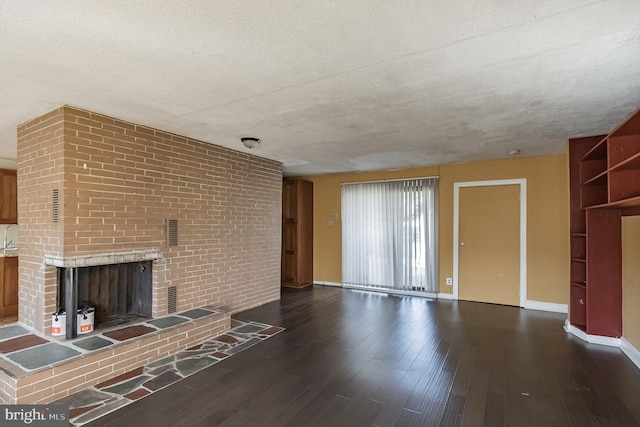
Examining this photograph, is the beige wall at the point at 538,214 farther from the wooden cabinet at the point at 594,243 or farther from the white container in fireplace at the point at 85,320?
the white container in fireplace at the point at 85,320

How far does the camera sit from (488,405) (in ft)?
7.63

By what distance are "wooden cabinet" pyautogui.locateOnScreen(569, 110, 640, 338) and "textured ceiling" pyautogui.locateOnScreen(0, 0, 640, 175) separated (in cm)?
41

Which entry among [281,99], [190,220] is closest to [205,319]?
[190,220]

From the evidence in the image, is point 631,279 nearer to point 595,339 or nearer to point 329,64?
point 595,339

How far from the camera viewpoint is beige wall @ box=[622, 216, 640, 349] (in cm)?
311

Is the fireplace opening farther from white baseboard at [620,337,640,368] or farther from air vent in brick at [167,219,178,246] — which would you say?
white baseboard at [620,337,640,368]

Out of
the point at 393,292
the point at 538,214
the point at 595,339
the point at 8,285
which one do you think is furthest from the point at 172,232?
the point at 538,214

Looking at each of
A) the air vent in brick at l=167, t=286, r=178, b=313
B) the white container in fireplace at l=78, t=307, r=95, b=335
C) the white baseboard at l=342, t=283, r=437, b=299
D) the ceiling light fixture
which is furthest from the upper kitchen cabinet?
the white baseboard at l=342, t=283, r=437, b=299

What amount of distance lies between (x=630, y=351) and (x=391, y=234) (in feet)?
11.7

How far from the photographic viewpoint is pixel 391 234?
6.13 metres

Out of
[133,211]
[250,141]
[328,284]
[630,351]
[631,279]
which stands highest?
[250,141]

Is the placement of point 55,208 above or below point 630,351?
above

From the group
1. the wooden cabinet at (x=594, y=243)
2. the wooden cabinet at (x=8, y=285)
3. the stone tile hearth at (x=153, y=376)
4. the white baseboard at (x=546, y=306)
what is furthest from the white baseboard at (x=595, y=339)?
the wooden cabinet at (x=8, y=285)

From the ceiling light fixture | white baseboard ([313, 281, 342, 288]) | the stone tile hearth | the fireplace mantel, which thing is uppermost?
the ceiling light fixture
